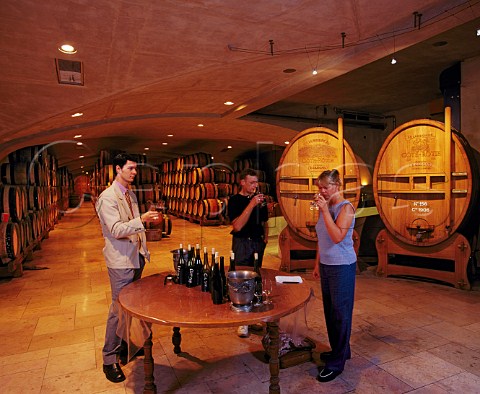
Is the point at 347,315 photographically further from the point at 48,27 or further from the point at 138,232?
the point at 48,27

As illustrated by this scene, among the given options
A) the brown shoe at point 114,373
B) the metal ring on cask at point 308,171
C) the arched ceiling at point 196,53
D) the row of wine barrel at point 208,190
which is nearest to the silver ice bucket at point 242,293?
the brown shoe at point 114,373

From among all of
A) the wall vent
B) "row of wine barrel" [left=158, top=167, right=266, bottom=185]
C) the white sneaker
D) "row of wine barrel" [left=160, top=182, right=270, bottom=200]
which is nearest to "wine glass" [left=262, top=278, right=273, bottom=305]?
the white sneaker

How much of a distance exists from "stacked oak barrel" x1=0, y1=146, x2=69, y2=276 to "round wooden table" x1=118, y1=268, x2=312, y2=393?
12.7ft

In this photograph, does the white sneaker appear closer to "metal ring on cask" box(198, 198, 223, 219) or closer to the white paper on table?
the white paper on table

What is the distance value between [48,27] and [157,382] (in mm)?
3046

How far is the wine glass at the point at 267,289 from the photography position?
7.25ft

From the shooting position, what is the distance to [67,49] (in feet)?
Result: 11.9

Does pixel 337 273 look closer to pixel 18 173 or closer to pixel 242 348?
pixel 242 348

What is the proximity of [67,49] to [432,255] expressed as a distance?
5.03 metres

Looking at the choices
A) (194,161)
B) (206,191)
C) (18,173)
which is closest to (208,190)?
(206,191)

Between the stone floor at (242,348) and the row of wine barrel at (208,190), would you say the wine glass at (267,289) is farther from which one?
the row of wine barrel at (208,190)

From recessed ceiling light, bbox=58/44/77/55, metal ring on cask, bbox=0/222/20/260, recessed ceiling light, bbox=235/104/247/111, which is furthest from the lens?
recessed ceiling light, bbox=235/104/247/111

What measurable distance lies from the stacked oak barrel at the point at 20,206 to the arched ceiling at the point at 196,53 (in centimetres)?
63

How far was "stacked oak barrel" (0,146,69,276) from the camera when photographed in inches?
216
